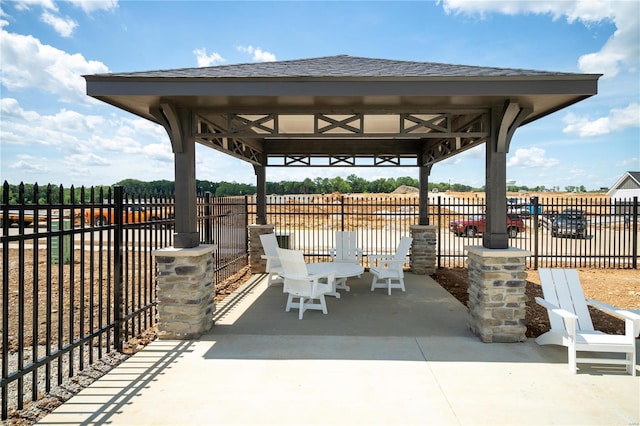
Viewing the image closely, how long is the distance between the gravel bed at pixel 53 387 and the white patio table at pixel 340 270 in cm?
338

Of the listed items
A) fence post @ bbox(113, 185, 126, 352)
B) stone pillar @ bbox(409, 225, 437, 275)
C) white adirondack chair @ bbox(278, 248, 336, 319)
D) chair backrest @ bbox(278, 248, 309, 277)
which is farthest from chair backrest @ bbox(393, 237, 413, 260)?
fence post @ bbox(113, 185, 126, 352)

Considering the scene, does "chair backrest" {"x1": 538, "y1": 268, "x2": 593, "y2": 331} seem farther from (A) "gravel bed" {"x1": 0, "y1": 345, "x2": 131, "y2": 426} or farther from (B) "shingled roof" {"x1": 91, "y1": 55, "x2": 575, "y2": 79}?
(A) "gravel bed" {"x1": 0, "y1": 345, "x2": 131, "y2": 426}

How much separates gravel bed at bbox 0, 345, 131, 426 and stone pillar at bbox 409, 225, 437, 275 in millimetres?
6464

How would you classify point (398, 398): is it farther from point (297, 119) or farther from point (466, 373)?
point (297, 119)

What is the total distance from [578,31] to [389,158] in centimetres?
575

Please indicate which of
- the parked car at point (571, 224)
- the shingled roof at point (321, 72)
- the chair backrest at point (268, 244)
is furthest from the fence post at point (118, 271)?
the parked car at point (571, 224)

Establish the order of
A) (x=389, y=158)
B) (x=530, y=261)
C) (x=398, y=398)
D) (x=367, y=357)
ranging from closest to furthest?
(x=398, y=398) < (x=367, y=357) < (x=389, y=158) < (x=530, y=261)

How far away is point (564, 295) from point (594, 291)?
3.70 meters

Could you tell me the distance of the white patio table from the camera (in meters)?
6.38

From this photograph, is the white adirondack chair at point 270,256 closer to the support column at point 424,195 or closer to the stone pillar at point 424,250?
the stone pillar at point 424,250

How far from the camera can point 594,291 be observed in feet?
23.2

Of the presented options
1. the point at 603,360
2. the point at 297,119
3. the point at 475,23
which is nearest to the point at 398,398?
the point at 603,360

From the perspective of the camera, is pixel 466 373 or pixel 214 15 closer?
pixel 466 373

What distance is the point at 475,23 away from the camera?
7859 millimetres
